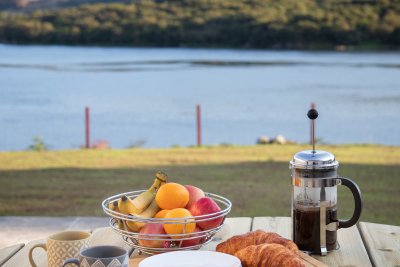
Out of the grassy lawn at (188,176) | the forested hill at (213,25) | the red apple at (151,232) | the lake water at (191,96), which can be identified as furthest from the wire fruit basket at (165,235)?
the forested hill at (213,25)

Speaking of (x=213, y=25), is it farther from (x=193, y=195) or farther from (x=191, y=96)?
(x=193, y=195)

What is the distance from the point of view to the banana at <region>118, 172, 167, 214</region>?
1.87 m

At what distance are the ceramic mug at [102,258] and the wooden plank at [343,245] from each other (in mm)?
651

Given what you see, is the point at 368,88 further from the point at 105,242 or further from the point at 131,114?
the point at 105,242

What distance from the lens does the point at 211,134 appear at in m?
22.4

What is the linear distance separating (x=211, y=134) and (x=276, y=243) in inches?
814

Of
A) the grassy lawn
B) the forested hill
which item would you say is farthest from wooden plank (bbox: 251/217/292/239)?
the forested hill

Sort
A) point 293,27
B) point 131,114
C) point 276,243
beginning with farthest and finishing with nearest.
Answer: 1. point 293,27
2. point 131,114
3. point 276,243

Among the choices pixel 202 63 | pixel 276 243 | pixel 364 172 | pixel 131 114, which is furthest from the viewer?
pixel 202 63

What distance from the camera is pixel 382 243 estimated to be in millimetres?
2170

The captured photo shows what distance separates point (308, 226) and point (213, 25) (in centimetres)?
4033

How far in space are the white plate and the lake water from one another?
53.4 feet

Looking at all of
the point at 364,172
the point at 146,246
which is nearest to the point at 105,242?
the point at 146,246

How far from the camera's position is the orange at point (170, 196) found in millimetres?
1896
